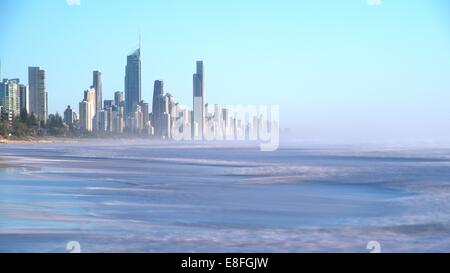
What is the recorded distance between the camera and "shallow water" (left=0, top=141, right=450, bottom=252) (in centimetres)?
379

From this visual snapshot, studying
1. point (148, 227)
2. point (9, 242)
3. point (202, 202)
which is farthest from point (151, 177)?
point (9, 242)

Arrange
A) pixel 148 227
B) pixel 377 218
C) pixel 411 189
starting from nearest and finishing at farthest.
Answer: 1. pixel 148 227
2. pixel 377 218
3. pixel 411 189

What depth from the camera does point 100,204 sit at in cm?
573

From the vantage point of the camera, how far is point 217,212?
5.60 metres

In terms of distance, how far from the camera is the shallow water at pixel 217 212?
3.79 metres

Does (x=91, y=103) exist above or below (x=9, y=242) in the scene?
above

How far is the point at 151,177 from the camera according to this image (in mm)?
8984

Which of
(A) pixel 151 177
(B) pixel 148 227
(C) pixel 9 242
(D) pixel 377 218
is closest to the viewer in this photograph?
(C) pixel 9 242

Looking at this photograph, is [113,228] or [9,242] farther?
[113,228]
